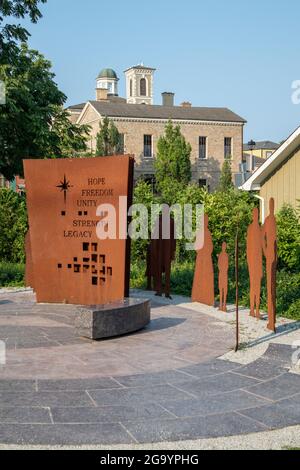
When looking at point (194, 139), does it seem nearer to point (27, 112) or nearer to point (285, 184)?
point (27, 112)

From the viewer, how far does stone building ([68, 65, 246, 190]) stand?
5528cm

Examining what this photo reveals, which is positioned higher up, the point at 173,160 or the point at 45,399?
the point at 173,160

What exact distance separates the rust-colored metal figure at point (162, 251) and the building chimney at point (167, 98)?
177 feet

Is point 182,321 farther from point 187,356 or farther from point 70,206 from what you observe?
point 70,206

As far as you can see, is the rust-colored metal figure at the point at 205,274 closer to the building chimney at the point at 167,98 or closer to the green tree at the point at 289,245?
the green tree at the point at 289,245

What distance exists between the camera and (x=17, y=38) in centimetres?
2170

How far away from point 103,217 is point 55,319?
7.04 feet

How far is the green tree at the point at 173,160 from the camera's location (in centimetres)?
4984

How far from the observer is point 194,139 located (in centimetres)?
5822

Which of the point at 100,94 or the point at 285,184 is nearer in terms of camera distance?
the point at 285,184

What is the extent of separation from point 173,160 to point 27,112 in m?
29.3

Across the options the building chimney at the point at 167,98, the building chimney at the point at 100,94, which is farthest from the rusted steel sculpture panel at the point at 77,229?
the building chimney at the point at 100,94

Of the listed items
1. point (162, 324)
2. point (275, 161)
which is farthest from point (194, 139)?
point (162, 324)

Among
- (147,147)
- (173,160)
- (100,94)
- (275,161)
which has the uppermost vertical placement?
(100,94)
